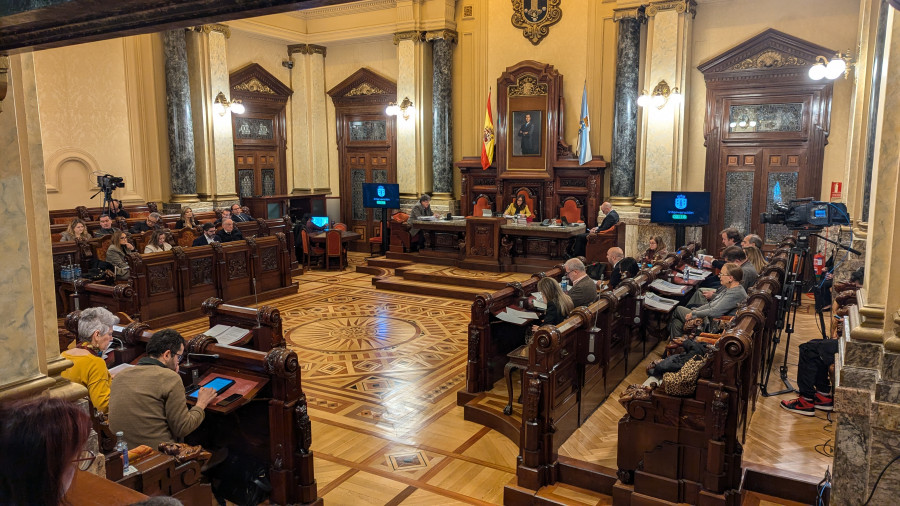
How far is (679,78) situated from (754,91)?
48.1 inches

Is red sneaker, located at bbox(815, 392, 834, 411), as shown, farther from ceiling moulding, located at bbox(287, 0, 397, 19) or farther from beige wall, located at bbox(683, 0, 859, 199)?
ceiling moulding, located at bbox(287, 0, 397, 19)

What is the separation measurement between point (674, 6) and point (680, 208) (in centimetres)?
339

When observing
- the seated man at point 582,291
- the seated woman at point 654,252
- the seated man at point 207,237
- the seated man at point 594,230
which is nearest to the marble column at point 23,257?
the seated man at point 582,291

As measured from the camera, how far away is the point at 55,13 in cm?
184

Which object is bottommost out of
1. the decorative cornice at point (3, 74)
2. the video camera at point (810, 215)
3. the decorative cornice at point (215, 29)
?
the video camera at point (810, 215)

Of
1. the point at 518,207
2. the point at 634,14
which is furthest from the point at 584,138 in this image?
the point at 634,14

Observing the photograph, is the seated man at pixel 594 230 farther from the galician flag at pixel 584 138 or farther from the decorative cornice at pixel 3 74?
the decorative cornice at pixel 3 74

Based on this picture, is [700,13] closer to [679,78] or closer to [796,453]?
[679,78]

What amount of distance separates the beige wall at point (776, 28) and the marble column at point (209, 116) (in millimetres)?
8790

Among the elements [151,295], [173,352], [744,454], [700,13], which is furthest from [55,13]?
[700,13]

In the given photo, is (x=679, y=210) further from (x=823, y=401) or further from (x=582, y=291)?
(x=823, y=401)

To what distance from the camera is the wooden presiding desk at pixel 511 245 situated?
1087 centimetres

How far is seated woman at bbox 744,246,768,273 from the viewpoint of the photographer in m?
7.26

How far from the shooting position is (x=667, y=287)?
22.9 feet
